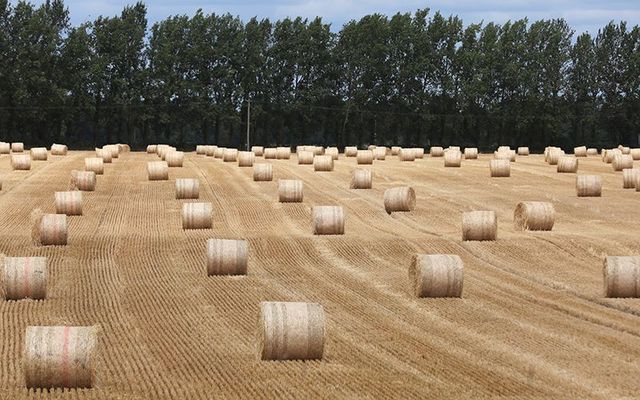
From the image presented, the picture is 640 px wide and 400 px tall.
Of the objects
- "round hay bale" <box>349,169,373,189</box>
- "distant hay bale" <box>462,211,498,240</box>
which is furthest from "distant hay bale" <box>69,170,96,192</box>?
"distant hay bale" <box>462,211,498,240</box>

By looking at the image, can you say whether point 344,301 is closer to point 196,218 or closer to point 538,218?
point 196,218

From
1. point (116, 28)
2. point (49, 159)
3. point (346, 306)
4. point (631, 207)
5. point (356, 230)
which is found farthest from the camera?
point (116, 28)

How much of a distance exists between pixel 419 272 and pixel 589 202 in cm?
2397

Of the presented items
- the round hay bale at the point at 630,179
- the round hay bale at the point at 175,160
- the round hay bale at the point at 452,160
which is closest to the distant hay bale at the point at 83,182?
the round hay bale at the point at 175,160

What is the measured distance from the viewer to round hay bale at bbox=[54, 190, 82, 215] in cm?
4278

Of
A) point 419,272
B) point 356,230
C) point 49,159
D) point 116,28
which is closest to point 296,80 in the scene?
point 116,28

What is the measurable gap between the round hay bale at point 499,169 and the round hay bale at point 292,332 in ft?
138

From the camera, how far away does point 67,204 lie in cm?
4284

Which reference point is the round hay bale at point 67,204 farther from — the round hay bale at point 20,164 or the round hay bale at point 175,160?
the round hay bale at point 175,160

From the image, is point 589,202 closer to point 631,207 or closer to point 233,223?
point 631,207

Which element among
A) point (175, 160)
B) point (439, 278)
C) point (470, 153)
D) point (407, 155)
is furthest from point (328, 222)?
point (470, 153)

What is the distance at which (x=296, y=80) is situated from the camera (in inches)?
5497

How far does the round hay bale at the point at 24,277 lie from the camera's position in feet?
83.6

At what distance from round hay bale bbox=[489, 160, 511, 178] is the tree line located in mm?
69662
